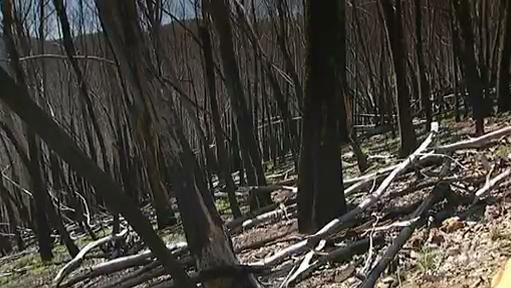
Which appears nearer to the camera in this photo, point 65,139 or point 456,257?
point 65,139

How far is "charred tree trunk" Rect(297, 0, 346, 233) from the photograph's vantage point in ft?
13.7

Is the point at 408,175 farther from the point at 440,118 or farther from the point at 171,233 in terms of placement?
the point at 440,118

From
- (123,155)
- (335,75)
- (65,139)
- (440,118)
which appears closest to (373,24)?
(440,118)

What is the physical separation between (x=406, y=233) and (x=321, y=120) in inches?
35.8

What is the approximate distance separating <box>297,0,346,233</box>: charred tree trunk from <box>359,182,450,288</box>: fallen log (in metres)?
0.54

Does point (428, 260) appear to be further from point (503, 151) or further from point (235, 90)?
point (235, 90)

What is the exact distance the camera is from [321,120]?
4.26m

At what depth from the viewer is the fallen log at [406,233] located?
3.26 meters

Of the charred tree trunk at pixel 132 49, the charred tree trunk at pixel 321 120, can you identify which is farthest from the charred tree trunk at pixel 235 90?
the charred tree trunk at pixel 132 49

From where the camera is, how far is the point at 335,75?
167 inches

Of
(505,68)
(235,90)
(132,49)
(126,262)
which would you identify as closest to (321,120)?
(126,262)

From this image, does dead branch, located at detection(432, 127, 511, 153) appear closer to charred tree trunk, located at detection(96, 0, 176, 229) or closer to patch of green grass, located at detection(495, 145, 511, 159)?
patch of green grass, located at detection(495, 145, 511, 159)

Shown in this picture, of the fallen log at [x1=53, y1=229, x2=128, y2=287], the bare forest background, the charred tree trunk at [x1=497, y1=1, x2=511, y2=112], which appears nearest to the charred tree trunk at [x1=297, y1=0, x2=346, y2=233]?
the bare forest background

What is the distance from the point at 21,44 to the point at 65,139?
6485 mm
